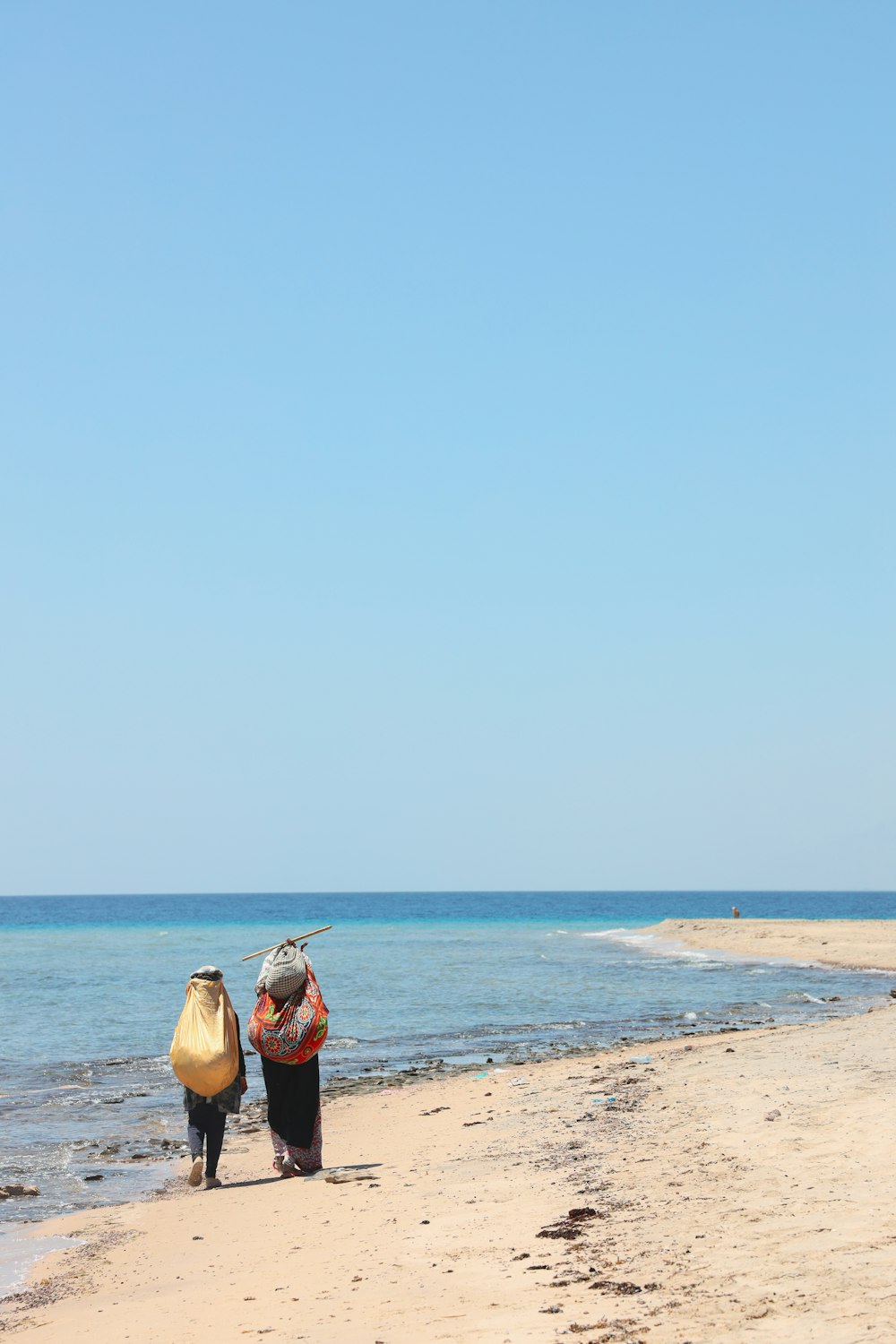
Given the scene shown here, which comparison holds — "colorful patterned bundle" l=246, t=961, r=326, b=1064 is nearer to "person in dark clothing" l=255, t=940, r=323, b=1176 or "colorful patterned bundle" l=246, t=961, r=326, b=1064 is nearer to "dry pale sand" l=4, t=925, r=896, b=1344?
"person in dark clothing" l=255, t=940, r=323, b=1176

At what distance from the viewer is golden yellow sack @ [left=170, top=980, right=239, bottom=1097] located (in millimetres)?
10547

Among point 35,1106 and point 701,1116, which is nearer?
point 701,1116

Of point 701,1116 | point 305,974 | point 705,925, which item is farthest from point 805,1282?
point 705,925

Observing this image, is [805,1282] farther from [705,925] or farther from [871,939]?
[705,925]

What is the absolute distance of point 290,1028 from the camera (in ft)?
35.4

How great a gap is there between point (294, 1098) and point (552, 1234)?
4360mm

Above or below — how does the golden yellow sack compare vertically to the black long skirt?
above

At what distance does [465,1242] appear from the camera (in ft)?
23.4

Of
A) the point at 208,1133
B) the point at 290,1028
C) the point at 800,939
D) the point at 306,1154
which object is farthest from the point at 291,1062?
the point at 800,939

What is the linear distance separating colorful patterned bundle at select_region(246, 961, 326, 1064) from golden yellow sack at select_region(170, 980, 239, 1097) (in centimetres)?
25

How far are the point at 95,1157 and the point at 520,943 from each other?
4692 centimetres

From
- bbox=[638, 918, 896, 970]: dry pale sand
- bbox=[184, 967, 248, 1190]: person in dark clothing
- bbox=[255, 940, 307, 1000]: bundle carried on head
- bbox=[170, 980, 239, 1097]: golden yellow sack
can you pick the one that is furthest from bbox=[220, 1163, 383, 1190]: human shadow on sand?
bbox=[638, 918, 896, 970]: dry pale sand

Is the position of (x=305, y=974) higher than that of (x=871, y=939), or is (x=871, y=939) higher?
(x=305, y=974)

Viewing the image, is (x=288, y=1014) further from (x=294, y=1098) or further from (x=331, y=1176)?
(x=331, y=1176)
